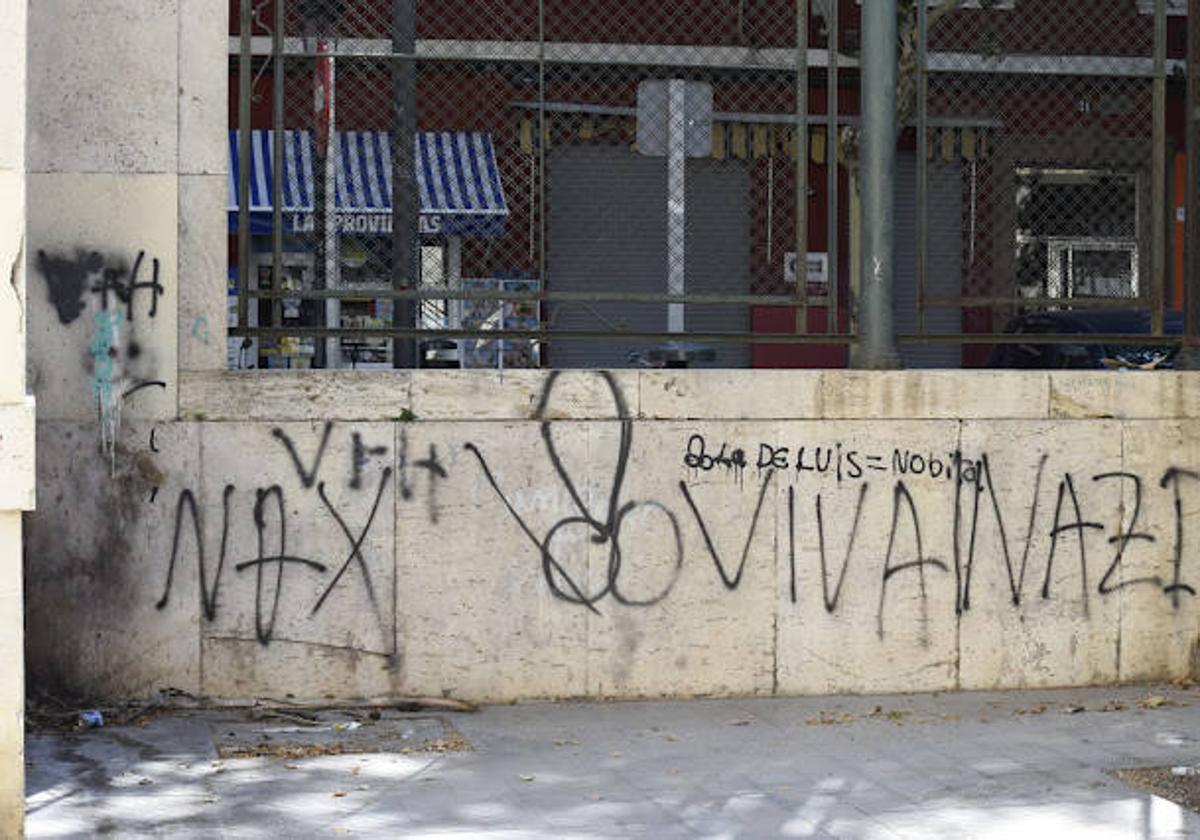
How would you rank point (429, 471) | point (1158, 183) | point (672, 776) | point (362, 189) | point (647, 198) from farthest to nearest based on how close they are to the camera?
point (647, 198) < point (1158, 183) < point (362, 189) < point (429, 471) < point (672, 776)

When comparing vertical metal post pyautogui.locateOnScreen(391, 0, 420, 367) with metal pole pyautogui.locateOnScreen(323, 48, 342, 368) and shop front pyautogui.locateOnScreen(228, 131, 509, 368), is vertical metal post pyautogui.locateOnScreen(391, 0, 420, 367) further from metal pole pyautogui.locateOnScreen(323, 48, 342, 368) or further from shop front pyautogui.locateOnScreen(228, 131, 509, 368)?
metal pole pyautogui.locateOnScreen(323, 48, 342, 368)

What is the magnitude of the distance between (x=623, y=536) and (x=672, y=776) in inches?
61.4

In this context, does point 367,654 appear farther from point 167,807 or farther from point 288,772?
point 167,807

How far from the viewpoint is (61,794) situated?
6457 mm

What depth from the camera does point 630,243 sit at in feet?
35.5

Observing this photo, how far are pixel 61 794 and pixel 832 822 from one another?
2.66m

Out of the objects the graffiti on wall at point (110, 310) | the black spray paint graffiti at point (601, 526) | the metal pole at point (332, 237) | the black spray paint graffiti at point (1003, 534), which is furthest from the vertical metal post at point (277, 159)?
the black spray paint graffiti at point (1003, 534)

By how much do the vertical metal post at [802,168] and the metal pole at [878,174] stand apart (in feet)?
0.90

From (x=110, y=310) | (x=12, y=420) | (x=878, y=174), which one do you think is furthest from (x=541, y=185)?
(x=12, y=420)

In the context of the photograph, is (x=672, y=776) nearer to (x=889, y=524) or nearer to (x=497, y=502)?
(x=497, y=502)

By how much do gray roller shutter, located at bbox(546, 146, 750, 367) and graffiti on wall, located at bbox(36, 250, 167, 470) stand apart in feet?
6.21

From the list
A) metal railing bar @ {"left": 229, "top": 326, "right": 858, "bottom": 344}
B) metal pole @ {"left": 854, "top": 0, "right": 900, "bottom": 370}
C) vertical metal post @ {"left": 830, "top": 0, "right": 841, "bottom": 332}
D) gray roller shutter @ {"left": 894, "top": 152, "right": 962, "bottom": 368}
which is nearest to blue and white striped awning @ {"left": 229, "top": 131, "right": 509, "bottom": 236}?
metal railing bar @ {"left": 229, "top": 326, "right": 858, "bottom": 344}

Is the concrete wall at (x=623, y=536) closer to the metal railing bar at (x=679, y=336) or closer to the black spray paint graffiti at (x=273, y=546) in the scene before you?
the black spray paint graffiti at (x=273, y=546)

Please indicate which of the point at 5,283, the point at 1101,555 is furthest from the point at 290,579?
the point at 1101,555
